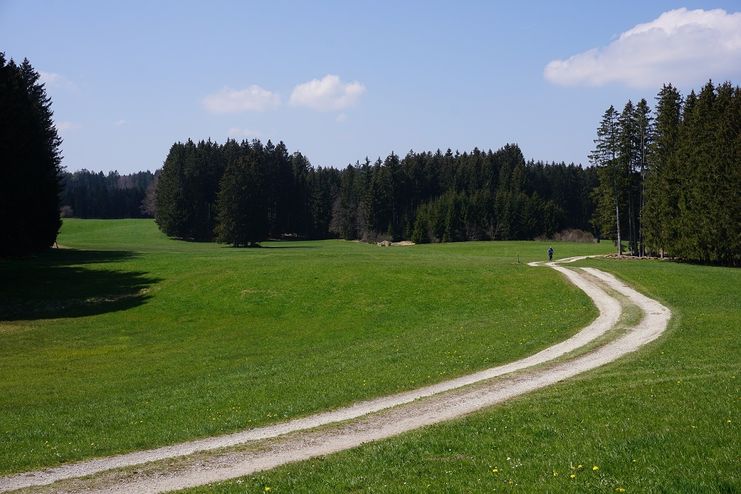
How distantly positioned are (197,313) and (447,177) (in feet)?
406

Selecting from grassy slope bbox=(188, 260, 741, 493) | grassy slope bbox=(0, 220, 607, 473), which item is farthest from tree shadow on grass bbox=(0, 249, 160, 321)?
grassy slope bbox=(188, 260, 741, 493)

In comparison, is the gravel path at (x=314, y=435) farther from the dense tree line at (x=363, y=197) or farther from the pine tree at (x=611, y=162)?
the dense tree line at (x=363, y=197)

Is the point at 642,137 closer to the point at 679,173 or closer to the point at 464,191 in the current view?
the point at 679,173

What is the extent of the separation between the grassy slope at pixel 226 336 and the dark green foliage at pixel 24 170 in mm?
4359

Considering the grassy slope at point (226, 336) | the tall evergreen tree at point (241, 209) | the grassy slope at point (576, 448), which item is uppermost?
the tall evergreen tree at point (241, 209)

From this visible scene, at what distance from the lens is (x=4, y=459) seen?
609 inches

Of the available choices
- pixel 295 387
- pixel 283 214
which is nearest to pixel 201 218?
pixel 283 214

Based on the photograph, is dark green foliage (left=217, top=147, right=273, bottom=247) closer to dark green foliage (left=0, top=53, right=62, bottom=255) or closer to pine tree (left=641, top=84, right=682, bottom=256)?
dark green foliage (left=0, top=53, right=62, bottom=255)

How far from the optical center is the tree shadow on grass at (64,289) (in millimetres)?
48394

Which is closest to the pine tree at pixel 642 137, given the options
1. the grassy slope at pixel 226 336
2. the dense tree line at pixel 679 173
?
the dense tree line at pixel 679 173

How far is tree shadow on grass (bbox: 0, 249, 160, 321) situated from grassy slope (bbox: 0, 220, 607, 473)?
0.18 m

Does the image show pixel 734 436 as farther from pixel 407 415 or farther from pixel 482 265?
pixel 482 265

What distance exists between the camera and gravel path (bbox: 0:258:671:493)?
522 inches

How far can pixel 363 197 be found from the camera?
474 ft
